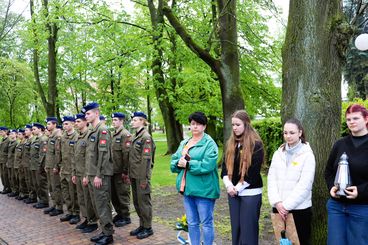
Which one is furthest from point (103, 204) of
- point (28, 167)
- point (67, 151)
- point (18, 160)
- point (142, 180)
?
point (18, 160)

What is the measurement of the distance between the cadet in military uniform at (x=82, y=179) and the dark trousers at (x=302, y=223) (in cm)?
377

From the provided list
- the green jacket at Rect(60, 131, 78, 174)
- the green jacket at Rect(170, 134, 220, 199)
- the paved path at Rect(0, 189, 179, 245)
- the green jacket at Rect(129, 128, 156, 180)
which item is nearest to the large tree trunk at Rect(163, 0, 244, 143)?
the green jacket at Rect(129, 128, 156, 180)

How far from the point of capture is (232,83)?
1085cm

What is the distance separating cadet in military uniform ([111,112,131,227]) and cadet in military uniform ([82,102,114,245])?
1.14 m

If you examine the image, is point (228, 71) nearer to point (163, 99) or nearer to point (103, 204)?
point (103, 204)

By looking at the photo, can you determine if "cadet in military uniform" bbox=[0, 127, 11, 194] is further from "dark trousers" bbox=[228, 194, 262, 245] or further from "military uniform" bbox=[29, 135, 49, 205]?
"dark trousers" bbox=[228, 194, 262, 245]

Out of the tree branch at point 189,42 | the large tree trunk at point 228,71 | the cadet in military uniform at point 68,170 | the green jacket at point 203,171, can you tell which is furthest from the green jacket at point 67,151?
the large tree trunk at point 228,71

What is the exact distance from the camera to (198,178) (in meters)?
5.14

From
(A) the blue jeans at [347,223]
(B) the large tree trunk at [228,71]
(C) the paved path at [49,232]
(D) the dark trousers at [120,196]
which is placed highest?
(B) the large tree trunk at [228,71]

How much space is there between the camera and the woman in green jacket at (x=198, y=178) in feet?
16.7

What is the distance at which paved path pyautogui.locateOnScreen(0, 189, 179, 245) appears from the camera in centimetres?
650

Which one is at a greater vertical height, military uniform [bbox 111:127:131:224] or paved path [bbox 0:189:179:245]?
military uniform [bbox 111:127:131:224]

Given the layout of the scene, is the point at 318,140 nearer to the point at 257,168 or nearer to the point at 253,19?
the point at 257,168

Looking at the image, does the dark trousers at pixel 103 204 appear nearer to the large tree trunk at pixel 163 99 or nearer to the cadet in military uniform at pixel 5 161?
the cadet in military uniform at pixel 5 161
